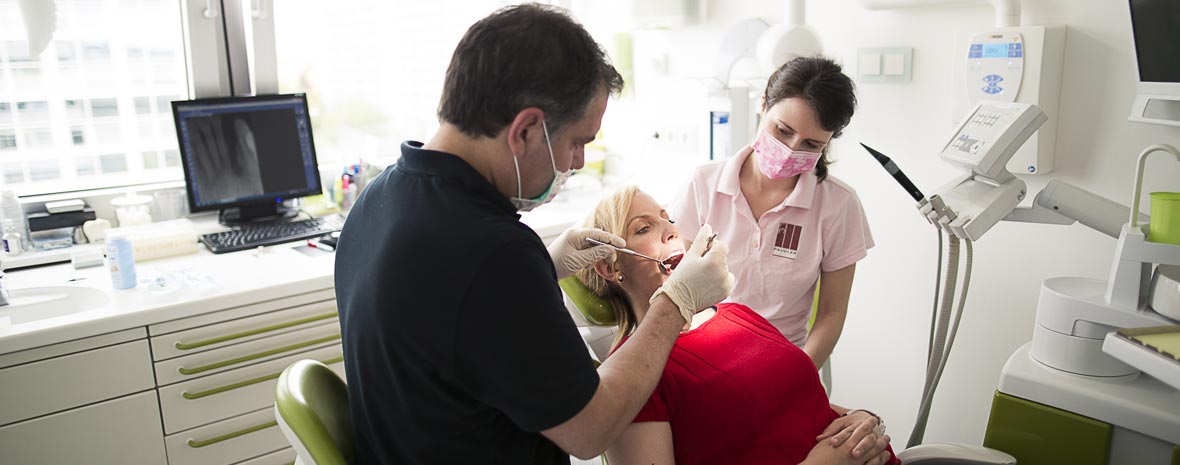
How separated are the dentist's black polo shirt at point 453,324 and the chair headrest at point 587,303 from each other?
1.84ft

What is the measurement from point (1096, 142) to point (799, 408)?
1074 millimetres

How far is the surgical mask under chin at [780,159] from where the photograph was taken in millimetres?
1854

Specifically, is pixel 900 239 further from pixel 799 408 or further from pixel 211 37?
pixel 211 37

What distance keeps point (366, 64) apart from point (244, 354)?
4.76 ft

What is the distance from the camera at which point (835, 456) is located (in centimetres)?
151

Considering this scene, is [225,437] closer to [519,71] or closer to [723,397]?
[723,397]

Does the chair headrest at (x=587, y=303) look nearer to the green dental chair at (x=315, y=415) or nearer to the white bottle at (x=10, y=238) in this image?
the green dental chair at (x=315, y=415)

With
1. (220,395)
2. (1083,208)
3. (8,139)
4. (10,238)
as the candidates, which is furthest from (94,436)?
(1083,208)

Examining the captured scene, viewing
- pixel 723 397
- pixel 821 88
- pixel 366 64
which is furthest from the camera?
pixel 366 64

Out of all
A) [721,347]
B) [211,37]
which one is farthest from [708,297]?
[211,37]

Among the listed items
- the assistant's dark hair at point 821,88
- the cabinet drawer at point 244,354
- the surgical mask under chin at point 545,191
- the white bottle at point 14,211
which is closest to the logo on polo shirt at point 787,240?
the assistant's dark hair at point 821,88

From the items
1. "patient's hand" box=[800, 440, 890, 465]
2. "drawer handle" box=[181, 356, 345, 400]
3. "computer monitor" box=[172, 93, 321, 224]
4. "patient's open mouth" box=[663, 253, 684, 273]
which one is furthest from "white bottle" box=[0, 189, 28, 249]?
"patient's hand" box=[800, 440, 890, 465]

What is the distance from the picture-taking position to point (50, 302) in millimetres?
2256

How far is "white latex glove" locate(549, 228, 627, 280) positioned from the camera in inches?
61.9
